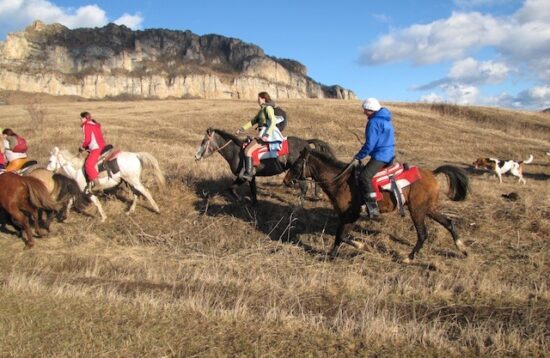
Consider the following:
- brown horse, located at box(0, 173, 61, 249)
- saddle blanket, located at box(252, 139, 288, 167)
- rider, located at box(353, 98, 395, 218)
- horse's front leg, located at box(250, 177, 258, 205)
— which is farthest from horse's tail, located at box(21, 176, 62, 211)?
rider, located at box(353, 98, 395, 218)

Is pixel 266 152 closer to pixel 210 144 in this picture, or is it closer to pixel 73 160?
pixel 210 144

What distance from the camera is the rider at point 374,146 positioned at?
8.21 metres

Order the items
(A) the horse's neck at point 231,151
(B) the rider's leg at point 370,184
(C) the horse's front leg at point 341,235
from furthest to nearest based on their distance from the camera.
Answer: (A) the horse's neck at point 231,151 → (C) the horse's front leg at point 341,235 → (B) the rider's leg at point 370,184

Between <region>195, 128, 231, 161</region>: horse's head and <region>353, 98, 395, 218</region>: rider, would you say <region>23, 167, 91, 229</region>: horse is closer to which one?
<region>195, 128, 231, 161</region>: horse's head

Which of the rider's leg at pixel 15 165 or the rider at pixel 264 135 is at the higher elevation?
the rider at pixel 264 135

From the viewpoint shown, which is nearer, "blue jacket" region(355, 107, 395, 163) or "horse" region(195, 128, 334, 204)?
"blue jacket" region(355, 107, 395, 163)

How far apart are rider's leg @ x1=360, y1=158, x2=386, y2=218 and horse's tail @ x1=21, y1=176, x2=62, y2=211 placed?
6.95m

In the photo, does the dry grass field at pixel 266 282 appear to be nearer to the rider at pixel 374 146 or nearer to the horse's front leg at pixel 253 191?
the horse's front leg at pixel 253 191

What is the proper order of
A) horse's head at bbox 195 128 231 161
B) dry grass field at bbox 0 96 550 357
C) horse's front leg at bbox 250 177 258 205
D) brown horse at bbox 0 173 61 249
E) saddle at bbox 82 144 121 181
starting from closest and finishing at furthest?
dry grass field at bbox 0 96 550 357, brown horse at bbox 0 173 61 249, saddle at bbox 82 144 121 181, horse's front leg at bbox 250 177 258 205, horse's head at bbox 195 128 231 161

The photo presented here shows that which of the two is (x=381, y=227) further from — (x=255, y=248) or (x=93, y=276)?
(x=93, y=276)

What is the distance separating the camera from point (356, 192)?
8.78m

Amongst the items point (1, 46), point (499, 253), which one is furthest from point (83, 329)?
point (1, 46)

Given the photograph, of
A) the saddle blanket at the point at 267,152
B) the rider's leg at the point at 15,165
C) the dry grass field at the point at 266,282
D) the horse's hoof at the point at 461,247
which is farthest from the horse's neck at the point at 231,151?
the horse's hoof at the point at 461,247

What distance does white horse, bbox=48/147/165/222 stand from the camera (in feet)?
38.7
